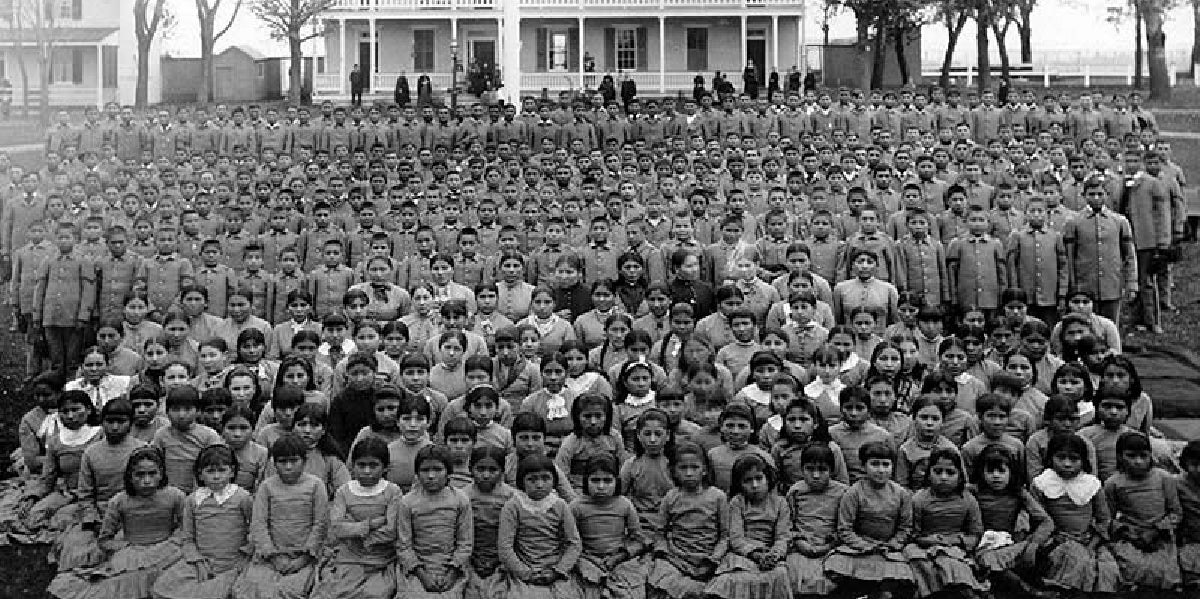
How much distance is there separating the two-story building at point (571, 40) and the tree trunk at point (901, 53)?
3576 mm

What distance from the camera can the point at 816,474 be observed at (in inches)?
329

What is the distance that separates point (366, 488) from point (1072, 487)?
4240mm

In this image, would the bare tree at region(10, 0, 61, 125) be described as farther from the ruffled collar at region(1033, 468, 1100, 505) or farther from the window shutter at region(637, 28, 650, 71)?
the ruffled collar at region(1033, 468, 1100, 505)

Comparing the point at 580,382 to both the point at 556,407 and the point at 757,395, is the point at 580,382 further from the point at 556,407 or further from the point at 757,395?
the point at 757,395

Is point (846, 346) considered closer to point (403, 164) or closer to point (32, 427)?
→ point (32, 427)

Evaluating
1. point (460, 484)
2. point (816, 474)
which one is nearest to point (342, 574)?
→ point (460, 484)

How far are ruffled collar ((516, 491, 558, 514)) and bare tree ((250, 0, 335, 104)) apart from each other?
37181 mm

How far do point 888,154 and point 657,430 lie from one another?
10539 mm

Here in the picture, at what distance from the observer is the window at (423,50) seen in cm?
4112

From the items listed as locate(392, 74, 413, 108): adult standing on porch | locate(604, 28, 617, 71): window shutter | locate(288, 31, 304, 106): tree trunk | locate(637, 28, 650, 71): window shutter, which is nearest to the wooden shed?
locate(288, 31, 304, 106): tree trunk

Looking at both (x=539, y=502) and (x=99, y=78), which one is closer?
(x=539, y=502)

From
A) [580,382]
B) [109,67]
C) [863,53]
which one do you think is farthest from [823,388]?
[109,67]

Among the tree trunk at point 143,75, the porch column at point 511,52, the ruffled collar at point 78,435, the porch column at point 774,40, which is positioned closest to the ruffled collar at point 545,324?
the ruffled collar at point 78,435

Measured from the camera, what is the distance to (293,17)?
151 ft
